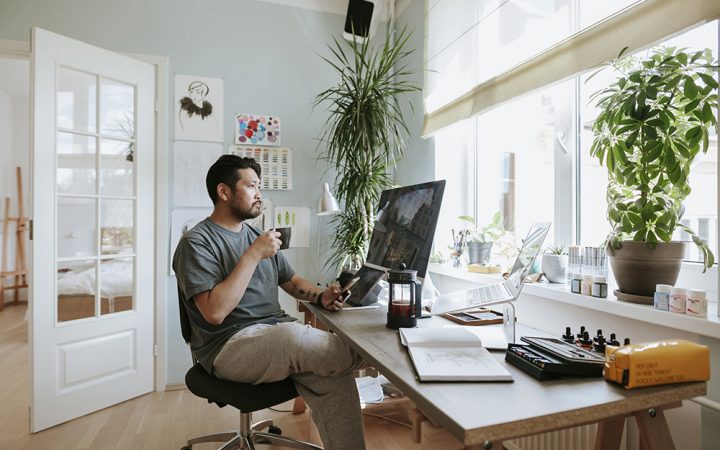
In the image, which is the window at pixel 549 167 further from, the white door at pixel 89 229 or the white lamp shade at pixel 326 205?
the white door at pixel 89 229

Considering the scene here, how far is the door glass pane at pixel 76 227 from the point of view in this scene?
2.47m

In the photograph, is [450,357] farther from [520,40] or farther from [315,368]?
[520,40]

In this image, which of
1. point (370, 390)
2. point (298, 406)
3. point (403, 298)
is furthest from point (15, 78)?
point (403, 298)

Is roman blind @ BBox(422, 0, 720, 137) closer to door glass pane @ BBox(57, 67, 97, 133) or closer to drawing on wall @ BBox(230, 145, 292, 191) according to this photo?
drawing on wall @ BBox(230, 145, 292, 191)

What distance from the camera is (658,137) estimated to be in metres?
1.26

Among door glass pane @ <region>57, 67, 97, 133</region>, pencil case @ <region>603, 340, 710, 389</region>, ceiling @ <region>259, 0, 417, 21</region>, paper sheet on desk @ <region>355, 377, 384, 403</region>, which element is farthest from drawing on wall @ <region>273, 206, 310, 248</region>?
pencil case @ <region>603, 340, 710, 389</region>

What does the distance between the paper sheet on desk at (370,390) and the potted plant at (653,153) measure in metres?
1.53

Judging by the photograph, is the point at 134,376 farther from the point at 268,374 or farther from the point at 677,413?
the point at 677,413

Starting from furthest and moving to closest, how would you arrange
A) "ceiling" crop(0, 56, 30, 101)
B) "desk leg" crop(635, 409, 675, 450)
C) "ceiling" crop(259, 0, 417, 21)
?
"ceiling" crop(0, 56, 30, 101), "ceiling" crop(259, 0, 417, 21), "desk leg" crop(635, 409, 675, 450)

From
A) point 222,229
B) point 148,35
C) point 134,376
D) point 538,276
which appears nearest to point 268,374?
point 222,229

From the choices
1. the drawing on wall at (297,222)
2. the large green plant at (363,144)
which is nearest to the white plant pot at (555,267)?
the large green plant at (363,144)

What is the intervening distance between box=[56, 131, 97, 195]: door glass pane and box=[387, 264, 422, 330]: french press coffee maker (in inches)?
85.5

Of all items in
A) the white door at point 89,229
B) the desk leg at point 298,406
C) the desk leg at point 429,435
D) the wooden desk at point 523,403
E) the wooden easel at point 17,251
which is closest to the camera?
the wooden desk at point 523,403

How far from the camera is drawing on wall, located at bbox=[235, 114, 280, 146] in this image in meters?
3.01
